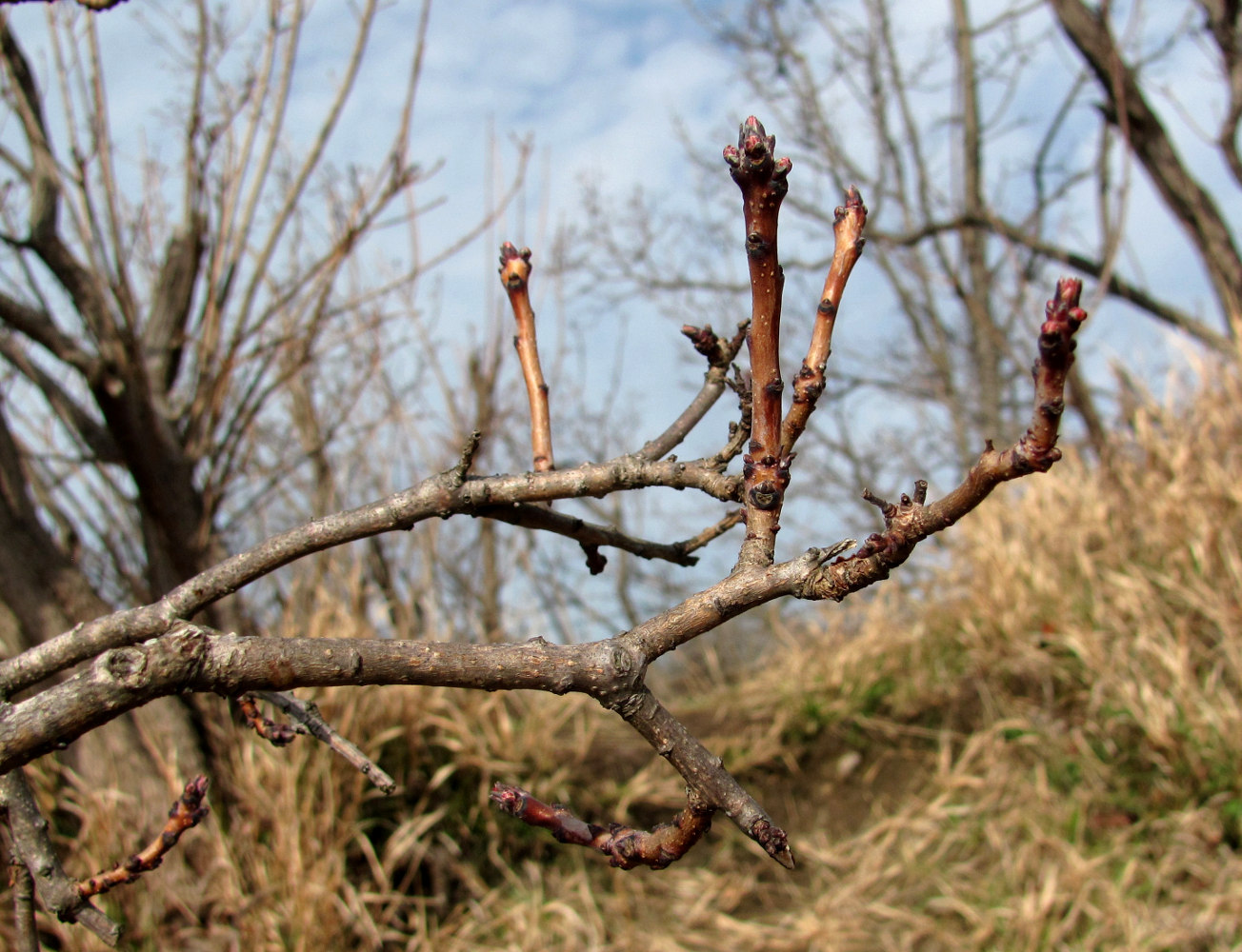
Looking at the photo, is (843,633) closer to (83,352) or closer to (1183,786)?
(1183,786)

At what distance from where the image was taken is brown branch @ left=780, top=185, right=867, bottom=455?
2.83 feet

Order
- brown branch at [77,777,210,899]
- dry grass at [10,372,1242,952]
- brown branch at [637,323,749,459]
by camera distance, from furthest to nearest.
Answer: dry grass at [10,372,1242,952] < brown branch at [637,323,749,459] < brown branch at [77,777,210,899]

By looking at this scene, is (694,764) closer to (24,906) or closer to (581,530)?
(581,530)

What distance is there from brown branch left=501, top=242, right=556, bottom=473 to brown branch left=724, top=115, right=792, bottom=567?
1.44 feet

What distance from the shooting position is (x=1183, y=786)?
3.44 m

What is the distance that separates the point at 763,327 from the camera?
2.58ft

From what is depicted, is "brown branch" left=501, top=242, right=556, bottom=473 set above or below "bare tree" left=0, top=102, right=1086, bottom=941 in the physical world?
above

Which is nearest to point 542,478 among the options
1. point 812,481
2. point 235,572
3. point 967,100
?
point 235,572

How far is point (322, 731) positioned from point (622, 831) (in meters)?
0.41

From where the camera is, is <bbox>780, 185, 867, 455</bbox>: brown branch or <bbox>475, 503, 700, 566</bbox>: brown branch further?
<bbox>475, 503, 700, 566</bbox>: brown branch

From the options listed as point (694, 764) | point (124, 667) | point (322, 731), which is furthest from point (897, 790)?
point (124, 667)

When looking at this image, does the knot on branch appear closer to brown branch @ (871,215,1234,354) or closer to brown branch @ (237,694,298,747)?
brown branch @ (237,694,298,747)

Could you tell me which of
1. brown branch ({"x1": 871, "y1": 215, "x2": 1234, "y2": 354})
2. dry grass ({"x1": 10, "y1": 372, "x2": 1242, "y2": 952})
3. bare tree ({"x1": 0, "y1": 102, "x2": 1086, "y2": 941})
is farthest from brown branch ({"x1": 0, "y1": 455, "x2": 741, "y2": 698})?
brown branch ({"x1": 871, "y1": 215, "x2": 1234, "y2": 354})

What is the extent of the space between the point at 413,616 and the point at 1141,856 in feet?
10.2
